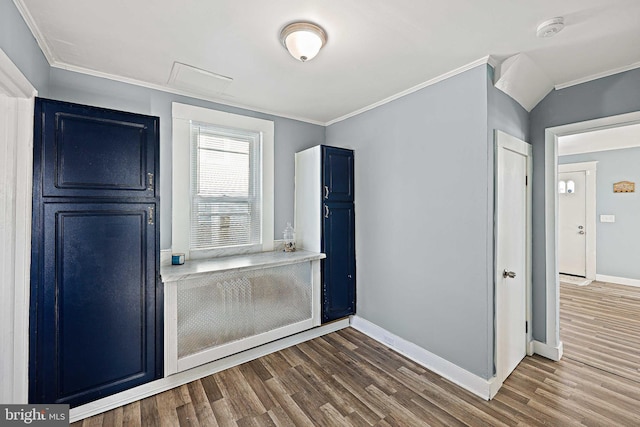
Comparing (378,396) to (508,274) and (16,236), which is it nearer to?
(508,274)

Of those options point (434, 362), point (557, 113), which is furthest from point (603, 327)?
point (557, 113)

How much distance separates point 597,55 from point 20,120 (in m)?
3.85

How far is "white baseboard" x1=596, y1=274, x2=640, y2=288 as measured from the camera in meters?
4.84

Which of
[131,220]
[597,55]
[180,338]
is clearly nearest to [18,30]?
[131,220]

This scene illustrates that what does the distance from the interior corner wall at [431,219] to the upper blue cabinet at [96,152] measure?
2118 mm

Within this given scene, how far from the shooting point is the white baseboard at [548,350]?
2.60 m

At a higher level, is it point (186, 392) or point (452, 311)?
point (452, 311)

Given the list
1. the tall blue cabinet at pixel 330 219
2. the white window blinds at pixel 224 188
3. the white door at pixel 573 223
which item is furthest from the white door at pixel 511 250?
the white door at pixel 573 223

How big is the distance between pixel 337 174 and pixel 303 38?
1.64 metres

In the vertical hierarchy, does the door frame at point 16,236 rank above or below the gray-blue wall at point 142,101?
below

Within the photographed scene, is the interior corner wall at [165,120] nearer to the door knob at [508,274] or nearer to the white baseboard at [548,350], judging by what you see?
the door knob at [508,274]

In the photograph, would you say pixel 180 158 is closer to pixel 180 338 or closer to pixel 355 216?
pixel 180 338

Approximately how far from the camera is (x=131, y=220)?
6.55 feet

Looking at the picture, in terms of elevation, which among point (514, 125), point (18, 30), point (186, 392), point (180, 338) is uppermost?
point (18, 30)
